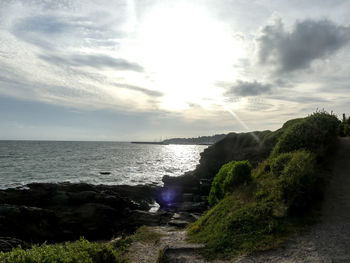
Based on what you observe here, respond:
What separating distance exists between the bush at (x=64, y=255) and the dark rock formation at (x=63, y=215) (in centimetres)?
1420

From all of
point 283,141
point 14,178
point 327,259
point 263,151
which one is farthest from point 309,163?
point 14,178

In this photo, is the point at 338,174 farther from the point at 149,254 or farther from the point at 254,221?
the point at 149,254

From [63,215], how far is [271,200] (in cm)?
2196

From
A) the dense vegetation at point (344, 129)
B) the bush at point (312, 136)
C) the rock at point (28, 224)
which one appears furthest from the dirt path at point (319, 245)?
the dense vegetation at point (344, 129)

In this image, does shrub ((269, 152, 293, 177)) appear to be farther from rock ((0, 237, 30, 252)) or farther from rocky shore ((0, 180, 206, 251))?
rock ((0, 237, 30, 252))

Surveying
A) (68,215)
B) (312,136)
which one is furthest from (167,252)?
(68,215)

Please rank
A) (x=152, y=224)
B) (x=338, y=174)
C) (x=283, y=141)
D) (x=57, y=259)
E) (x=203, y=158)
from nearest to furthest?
(x=57, y=259) → (x=338, y=174) → (x=283, y=141) → (x=152, y=224) → (x=203, y=158)

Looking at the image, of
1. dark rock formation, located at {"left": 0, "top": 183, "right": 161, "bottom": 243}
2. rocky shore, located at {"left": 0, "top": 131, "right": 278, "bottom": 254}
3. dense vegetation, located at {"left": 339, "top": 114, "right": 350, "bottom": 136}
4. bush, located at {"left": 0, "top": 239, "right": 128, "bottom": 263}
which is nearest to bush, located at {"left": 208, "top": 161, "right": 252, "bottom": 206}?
rocky shore, located at {"left": 0, "top": 131, "right": 278, "bottom": 254}

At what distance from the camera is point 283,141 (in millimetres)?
19469

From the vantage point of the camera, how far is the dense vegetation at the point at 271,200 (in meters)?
11.9

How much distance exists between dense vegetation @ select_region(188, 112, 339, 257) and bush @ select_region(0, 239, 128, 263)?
16.8ft

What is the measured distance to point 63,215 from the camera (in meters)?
26.0

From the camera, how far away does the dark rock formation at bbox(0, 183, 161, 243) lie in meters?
20.9

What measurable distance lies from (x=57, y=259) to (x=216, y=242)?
7813 mm
